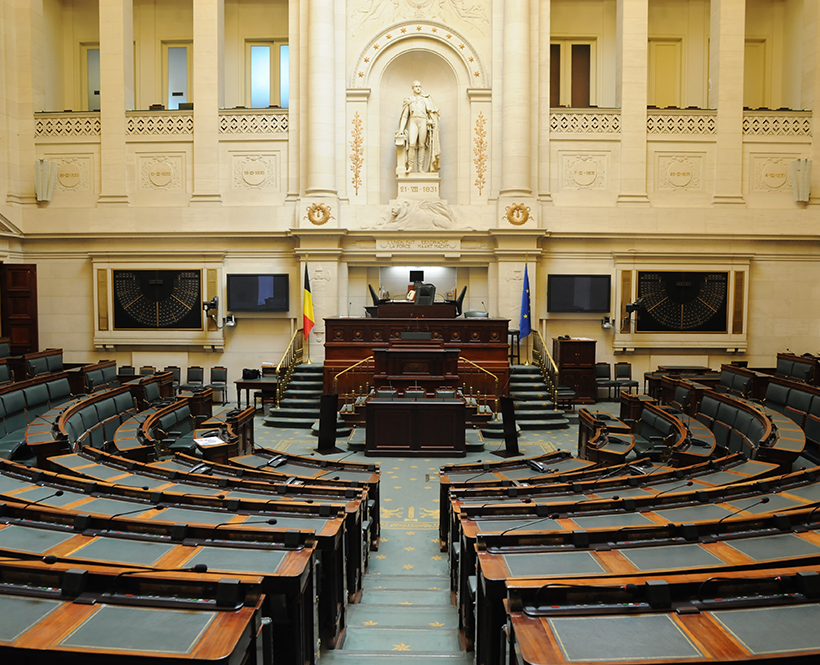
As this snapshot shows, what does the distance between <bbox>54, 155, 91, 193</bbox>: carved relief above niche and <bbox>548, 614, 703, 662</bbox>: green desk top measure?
55.4 feet

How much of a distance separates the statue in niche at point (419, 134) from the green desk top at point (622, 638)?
1426 cm

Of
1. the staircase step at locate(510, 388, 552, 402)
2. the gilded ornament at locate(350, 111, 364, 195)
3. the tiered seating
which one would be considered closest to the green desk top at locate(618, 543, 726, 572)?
the tiered seating

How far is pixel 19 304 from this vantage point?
14.6 m

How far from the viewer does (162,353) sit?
15375mm

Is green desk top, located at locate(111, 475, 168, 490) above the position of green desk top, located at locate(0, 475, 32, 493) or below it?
below

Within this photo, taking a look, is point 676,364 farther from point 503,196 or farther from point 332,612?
point 332,612

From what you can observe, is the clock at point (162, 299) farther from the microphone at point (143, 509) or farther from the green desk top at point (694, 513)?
the green desk top at point (694, 513)

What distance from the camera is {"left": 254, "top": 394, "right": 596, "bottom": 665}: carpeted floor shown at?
146 inches

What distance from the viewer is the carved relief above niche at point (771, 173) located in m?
15.2

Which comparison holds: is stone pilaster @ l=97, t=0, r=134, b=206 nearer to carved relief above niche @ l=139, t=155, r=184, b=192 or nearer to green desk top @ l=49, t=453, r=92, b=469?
carved relief above niche @ l=139, t=155, r=184, b=192

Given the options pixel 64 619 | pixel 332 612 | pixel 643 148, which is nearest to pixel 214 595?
pixel 64 619

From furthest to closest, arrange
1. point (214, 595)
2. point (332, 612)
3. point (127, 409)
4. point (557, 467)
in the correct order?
point (127, 409) → point (557, 467) → point (332, 612) → point (214, 595)

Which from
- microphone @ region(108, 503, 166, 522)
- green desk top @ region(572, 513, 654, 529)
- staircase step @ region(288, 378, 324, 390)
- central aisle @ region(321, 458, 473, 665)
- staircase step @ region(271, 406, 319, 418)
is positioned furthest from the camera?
staircase step @ region(288, 378, 324, 390)

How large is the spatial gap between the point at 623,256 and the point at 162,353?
12.2 metres
